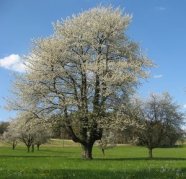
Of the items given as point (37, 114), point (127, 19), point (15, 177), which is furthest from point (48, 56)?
point (15, 177)

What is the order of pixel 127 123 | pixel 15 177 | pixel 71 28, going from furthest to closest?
1. pixel 71 28
2. pixel 127 123
3. pixel 15 177

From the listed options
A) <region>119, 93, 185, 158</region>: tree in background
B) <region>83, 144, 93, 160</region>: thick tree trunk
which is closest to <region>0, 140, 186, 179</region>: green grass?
<region>83, 144, 93, 160</region>: thick tree trunk

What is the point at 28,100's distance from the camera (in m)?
51.2

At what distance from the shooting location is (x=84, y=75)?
51781mm

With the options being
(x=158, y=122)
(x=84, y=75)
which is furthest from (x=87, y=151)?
(x=158, y=122)

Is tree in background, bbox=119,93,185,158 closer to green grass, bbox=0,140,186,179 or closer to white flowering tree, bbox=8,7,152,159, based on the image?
white flowering tree, bbox=8,7,152,159

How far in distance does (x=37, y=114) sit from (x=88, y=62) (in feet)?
25.4

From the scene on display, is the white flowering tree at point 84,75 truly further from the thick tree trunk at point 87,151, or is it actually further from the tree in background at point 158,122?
the tree in background at point 158,122

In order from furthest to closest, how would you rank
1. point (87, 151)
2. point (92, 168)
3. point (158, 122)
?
point (158, 122) < point (87, 151) < point (92, 168)

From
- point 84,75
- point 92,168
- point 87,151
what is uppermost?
point 84,75

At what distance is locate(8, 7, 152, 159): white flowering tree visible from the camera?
50.5 m

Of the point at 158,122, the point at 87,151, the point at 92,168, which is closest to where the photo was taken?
the point at 92,168

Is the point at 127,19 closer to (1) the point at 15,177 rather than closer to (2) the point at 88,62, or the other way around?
(2) the point at 88,62

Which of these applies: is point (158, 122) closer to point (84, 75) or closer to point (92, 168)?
point (84, 75)
